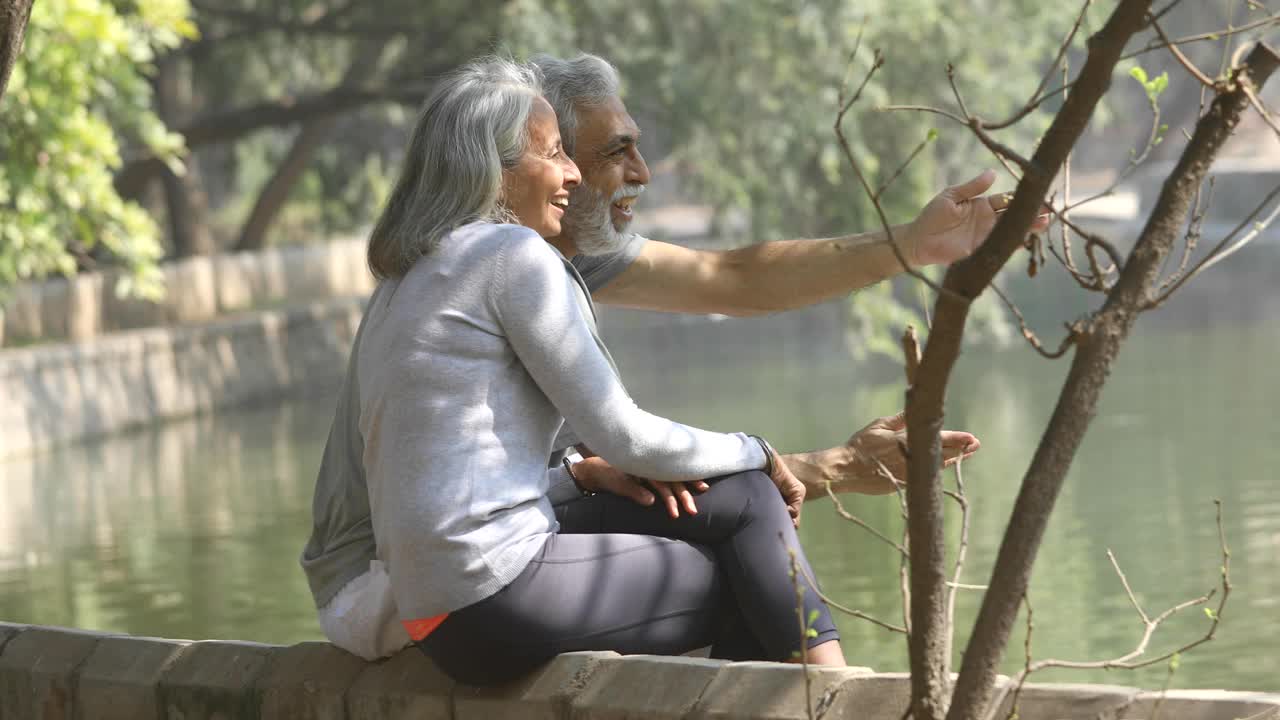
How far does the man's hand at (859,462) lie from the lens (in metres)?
3.31

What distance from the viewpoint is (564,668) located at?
2.98 m

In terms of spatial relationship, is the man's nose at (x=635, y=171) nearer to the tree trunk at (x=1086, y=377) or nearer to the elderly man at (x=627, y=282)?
the elderly man at (x=627, y=282)

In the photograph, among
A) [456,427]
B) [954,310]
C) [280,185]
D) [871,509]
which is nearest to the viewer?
[954,310]

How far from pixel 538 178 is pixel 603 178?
675 mm

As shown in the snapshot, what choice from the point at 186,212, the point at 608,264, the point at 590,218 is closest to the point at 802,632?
the point at 590,218

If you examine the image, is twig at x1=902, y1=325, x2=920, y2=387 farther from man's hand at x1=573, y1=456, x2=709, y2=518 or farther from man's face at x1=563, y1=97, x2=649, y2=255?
man's face at x1=563, y1=97, x2=649, y2=255

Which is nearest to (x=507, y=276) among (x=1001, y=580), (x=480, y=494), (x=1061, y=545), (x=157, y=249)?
(x=480, y=494)

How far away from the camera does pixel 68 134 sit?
11781 mm

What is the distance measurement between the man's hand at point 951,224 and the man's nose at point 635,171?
550 mm

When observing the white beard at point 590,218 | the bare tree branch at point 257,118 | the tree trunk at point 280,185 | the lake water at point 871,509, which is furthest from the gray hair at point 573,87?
the tree trunk at point 280,185

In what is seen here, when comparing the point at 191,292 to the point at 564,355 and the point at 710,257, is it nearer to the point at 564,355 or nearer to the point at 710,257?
the point at 710,257

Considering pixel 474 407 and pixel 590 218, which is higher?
pixel 590 218

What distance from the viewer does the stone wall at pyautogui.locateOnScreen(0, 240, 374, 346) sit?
54.4 feet

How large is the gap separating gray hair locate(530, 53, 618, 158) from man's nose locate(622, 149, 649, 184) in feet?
0.39
